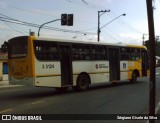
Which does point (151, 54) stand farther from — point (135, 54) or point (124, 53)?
point (135, 54)

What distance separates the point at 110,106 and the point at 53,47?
6419 mm

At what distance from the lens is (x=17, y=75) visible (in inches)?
763

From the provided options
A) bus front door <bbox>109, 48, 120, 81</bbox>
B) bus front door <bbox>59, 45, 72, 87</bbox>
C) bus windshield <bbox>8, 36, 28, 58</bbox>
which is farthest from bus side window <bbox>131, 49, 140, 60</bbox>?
bus windshield <bbox>8, 36, 28, 58</bbox>

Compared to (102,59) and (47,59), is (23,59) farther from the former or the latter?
(102,59)

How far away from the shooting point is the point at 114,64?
1027 inches

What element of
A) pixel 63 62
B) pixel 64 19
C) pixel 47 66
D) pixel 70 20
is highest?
pixel 64 19

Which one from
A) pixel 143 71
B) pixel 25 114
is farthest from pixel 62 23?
pixel 25 114

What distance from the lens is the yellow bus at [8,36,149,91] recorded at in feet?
62.5

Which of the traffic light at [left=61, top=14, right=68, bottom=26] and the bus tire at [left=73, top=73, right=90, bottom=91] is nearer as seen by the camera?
the bus tire at [left=73, top=73, right=90, bottom=91]

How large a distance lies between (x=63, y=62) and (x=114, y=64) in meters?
6.05

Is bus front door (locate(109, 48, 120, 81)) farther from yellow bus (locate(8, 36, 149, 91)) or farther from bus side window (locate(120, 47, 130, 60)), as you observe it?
bus side window (locate(120, 47, 130, 60))

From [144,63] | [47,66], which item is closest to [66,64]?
[47,66]

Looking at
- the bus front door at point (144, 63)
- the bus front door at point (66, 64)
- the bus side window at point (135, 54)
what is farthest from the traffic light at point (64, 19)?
the bus front door at point (66, 64)

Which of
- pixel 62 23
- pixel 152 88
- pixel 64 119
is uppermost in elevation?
pixel 62 23
